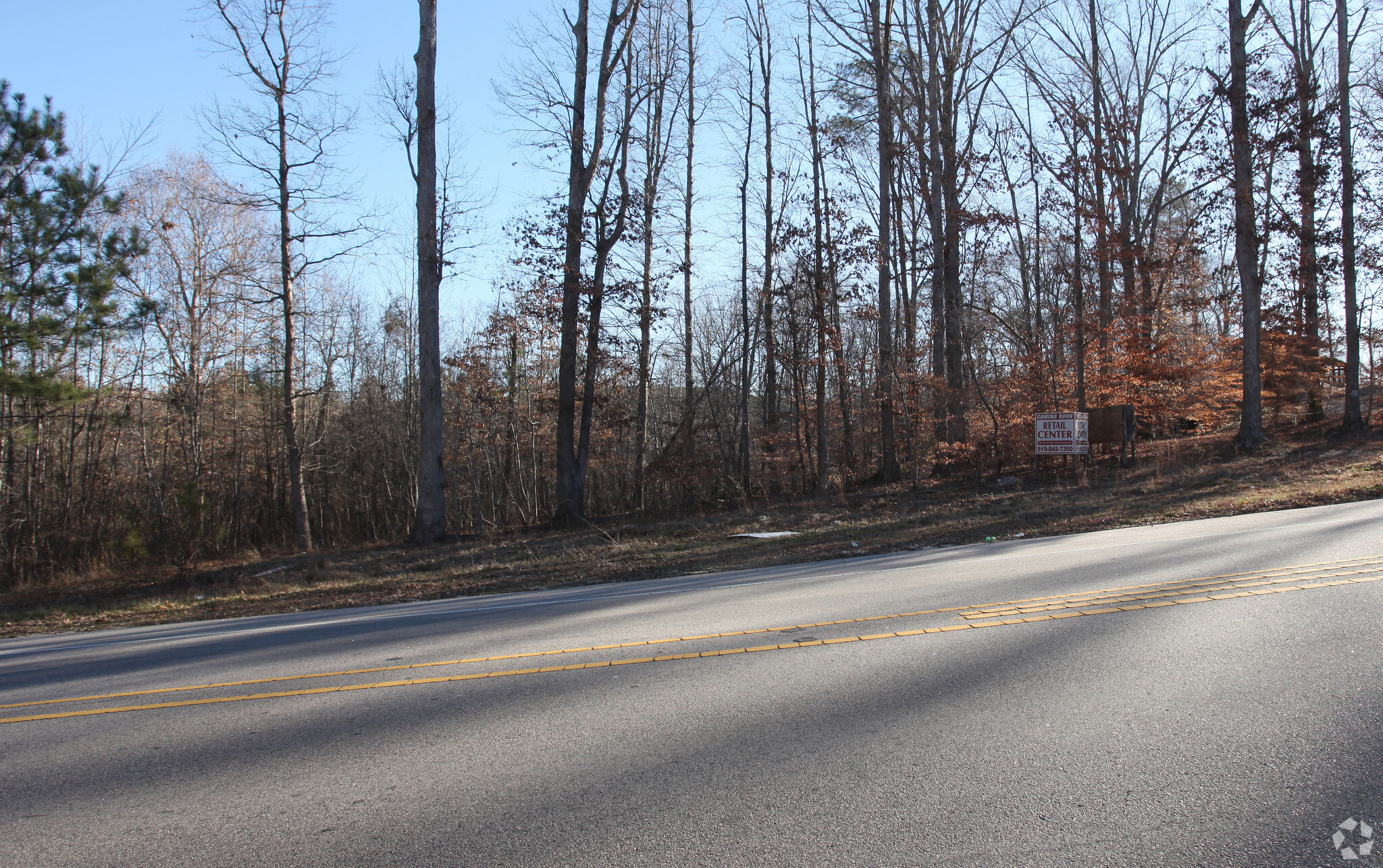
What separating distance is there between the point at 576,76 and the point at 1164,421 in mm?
21997

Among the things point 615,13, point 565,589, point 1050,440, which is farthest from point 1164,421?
point 565,589

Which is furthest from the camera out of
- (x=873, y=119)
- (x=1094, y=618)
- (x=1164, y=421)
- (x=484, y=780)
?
(x=873, y=119)

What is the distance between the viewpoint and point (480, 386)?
33.6 meters

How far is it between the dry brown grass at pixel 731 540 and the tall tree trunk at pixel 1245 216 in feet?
5.83

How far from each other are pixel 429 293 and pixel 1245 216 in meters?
22.8

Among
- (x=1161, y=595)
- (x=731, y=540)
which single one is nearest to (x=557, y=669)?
(x=1161, y=595)

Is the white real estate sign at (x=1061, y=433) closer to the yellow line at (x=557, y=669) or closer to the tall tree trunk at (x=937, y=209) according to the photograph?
the tall tree trunk at (x=937, y=209)

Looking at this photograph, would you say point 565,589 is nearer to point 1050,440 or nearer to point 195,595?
point 195,595

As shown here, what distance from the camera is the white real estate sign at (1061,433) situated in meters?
20.8

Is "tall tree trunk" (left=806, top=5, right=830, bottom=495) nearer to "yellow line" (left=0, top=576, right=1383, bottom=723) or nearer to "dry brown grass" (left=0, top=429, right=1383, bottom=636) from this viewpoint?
"dry brown grass" (left=0, top=429, right=1383, bottom=636)

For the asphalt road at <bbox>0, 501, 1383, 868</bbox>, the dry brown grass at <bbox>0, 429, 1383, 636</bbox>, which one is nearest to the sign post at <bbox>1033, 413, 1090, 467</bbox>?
the dry brown grass at <bbox>0, 429, 1383, 636</bbox>

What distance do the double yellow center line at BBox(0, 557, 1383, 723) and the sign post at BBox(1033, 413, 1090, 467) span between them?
13.2m
